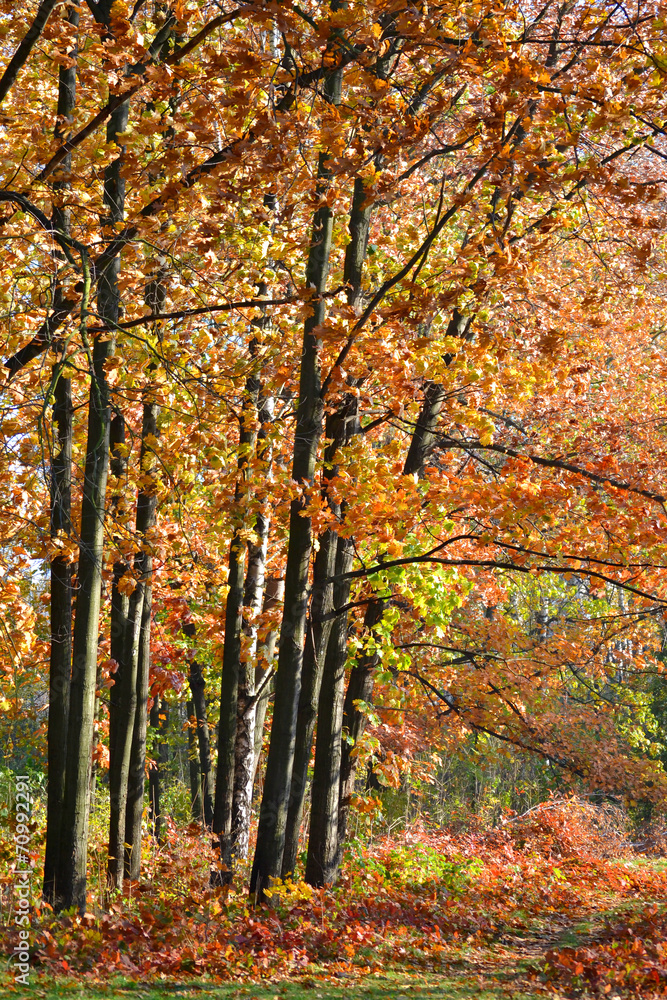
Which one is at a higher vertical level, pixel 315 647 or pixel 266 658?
pixel 315 647

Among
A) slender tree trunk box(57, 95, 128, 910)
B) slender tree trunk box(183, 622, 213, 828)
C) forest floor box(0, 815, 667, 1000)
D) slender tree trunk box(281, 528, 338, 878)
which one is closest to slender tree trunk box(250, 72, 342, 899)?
forest floor box(0, 815, 667, 1000)

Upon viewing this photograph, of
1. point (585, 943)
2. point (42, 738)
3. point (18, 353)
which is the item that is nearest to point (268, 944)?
point (585, 943)

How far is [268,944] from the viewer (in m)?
6.88

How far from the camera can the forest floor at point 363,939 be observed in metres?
6.15

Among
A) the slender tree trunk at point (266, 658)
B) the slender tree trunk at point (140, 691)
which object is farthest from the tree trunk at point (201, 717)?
the slender tree trunk at point (140, 691)

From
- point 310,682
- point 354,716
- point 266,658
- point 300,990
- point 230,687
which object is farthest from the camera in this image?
point 354,716

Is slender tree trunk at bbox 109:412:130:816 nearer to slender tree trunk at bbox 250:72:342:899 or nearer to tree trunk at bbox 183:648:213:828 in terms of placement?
slender tree trunk at bbox 250:72:342:899

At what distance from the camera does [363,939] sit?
296 inches

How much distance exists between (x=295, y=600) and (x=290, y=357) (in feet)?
7.63

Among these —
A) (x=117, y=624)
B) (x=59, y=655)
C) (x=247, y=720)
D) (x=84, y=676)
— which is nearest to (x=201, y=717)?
(x=247, y=720)

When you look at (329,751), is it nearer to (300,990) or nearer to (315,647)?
(315,647)

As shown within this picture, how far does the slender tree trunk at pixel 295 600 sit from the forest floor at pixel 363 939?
1.45 ft

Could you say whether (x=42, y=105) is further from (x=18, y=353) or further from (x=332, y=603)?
(x=332, y=603)

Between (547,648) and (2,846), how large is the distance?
30.6ft
